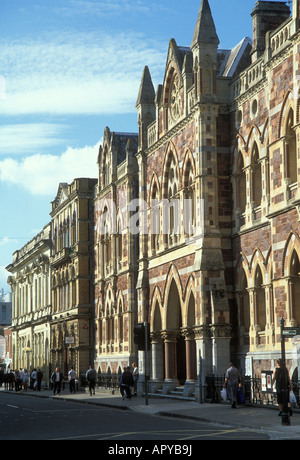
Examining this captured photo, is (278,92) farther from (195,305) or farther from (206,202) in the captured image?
(195,305)

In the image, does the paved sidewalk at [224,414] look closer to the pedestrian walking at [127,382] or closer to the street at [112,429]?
the street at [112,429]

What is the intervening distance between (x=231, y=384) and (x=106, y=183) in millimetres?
25142

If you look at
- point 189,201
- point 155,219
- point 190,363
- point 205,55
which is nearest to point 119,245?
point 155,219

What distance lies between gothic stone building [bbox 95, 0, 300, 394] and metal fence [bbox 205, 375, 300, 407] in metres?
0.57

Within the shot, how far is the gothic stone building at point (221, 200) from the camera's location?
2711cm

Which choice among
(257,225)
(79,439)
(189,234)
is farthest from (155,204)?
(79,439)

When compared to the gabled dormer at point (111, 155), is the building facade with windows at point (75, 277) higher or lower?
lower

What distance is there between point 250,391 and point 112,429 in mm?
8601

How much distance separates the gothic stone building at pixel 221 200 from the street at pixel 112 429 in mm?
4986

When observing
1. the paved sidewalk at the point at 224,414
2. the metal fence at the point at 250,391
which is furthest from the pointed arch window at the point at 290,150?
the paved sidewalk at the point at 224,414

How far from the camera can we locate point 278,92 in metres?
27.6

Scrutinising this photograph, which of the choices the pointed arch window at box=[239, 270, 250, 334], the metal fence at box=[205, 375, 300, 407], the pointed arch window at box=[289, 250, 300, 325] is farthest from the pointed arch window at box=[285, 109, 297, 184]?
the metal fence at box=[205, 375, 300, 407]

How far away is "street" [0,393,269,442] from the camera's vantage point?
18.8 metres

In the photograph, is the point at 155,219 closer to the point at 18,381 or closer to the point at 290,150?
the point at 290,150
